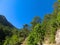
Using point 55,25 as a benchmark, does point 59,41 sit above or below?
below

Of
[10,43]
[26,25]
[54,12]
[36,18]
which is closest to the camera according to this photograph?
[54,12]

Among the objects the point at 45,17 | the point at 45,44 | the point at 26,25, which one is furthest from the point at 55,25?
the point at 26,25

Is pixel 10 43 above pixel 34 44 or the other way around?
above

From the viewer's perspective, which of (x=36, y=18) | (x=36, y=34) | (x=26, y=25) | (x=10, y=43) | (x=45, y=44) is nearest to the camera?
(x=36, y=34)

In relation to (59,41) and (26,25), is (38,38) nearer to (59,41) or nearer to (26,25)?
(59,41)

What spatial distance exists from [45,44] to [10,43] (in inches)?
1308

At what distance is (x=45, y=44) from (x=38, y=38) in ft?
37.8

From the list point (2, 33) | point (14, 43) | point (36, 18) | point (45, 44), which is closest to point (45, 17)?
point (36, 18)

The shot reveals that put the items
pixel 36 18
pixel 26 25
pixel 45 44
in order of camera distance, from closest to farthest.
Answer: pixel 45 44 → pixel 36 18 → pixel 26 25

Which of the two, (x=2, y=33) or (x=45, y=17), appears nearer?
(x=45, y=17)

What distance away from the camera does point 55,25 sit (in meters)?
86.4

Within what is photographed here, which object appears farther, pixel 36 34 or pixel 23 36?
pixel 23 36

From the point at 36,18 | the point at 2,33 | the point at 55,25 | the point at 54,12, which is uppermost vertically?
the point at 2,33

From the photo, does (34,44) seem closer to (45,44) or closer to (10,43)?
(45,44)
